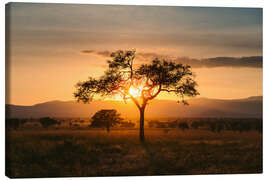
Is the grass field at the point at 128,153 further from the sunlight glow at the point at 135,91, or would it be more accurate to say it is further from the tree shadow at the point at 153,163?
the sunlight glow at the point at 135,91

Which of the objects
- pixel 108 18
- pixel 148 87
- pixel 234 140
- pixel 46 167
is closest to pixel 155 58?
pixel 148 87

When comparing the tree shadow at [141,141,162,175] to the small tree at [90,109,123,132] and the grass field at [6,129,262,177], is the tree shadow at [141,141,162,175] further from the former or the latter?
the small tree at [90,109,123,132]

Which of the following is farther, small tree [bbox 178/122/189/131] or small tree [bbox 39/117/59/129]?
small tree [bbox 178/122/189/131]

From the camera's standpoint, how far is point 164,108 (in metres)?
13.1

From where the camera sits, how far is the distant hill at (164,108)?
12.5 metres

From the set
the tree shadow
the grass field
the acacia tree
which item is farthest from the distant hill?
the tree shadow

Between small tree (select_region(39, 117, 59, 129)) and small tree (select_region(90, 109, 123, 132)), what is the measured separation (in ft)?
3.75

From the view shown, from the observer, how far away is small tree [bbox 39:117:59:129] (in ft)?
41.8

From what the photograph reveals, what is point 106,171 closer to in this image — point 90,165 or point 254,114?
point 90,165

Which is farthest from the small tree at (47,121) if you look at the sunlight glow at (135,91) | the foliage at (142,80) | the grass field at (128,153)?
the sunlight glow at (135,91)

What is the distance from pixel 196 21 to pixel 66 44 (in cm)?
399

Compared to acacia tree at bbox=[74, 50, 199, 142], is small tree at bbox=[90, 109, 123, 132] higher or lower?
lower

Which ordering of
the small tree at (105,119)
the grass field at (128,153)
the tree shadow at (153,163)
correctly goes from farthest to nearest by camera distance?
the small tree at (105,119) → the tree shadow at (153,163) → the grass field at (128,153)

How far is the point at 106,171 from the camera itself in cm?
1247
